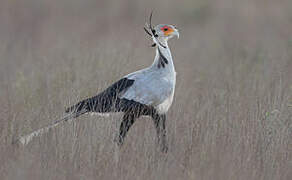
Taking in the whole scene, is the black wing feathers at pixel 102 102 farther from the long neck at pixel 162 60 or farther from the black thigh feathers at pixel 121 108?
the long neck at pixel 162 60

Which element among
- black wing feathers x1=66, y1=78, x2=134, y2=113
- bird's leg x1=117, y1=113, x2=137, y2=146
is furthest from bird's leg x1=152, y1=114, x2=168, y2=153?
black wing feathers x1=66, y1=78, x2=134, y2=113

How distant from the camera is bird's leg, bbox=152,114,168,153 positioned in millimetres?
4043

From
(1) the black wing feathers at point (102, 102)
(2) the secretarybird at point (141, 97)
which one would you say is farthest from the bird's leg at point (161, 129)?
(1) the black wing feathers at point (102, 102)

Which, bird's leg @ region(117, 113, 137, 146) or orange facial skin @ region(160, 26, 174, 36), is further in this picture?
orange facial skin @ region(160, 26, 174, 36)

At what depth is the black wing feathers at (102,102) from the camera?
4211 millimetres

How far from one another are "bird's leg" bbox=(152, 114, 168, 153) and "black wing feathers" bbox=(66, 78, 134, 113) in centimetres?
38

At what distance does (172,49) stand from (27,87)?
3036 millimetres

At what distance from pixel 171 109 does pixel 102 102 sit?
1.05 meters

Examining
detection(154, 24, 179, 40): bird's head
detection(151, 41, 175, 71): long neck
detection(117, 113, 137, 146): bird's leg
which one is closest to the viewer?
detection(117, 113, 137, 146): bird's leg

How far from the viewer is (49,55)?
7254 millimetres

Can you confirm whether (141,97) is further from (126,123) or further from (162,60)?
(162,60)

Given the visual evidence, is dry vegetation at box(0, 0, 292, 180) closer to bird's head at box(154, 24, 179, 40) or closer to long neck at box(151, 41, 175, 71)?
long neck at box(151, 41, 175, 71)

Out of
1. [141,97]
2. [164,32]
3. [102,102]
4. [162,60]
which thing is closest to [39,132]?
[102,102]

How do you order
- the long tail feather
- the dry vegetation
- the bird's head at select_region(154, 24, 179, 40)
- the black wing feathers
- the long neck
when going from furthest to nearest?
the bird's head at select_region(154, 24, 179, 40), the long neck, the black wing feathers, the long tail feather, the dry vegetation
